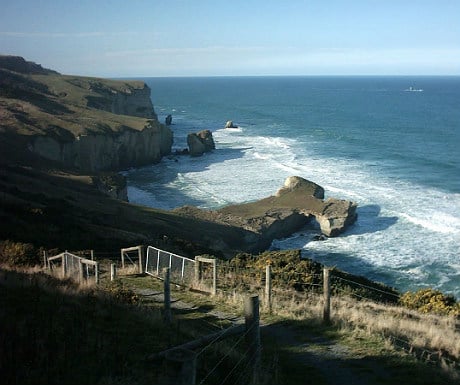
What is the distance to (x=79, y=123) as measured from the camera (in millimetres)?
65688

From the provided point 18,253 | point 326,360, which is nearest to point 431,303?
point 326,360

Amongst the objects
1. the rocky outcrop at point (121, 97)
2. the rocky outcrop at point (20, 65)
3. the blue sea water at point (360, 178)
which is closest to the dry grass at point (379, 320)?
the blue sea water at point (360, 178)

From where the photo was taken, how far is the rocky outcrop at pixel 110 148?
2212 inches

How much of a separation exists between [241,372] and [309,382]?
1.55 m

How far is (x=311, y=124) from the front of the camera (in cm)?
11456

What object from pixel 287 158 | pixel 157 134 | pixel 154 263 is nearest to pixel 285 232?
pixel 154 263

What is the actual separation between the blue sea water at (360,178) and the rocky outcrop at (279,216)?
1.02m

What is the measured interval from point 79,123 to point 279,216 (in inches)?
1255

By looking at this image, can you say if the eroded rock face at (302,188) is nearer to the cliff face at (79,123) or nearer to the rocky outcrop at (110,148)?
the cliff face at (79,123)

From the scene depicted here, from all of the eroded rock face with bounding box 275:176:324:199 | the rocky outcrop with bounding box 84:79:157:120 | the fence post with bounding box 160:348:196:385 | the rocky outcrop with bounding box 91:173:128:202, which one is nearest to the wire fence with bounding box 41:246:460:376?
the fence post with bounding box 160:348:196:385

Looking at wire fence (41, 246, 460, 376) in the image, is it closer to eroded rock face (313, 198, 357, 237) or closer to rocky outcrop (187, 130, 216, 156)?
eroded rock face (313, 198, 357, 237)

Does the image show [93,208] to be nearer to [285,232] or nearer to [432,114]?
[285,232]

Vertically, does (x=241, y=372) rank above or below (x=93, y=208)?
above

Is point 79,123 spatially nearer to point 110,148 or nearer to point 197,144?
point 110,148
